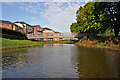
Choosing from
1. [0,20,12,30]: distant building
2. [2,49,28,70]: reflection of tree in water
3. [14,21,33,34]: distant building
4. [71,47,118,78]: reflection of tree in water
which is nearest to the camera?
[71,47,118,78]: reflection of tree in water

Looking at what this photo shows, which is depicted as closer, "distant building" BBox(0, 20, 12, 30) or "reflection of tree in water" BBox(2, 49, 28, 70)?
"reflection of tree in water" BBox(2, 49, 28, 70)

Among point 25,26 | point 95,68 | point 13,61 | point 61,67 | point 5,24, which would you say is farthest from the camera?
point 25,26

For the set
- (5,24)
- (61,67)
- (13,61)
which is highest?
(5,24)

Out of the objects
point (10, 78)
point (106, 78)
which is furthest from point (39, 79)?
point (106, 78)

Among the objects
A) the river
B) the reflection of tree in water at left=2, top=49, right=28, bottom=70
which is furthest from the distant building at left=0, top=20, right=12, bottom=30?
the river

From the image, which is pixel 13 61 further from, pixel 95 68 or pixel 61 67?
pixel 95 68

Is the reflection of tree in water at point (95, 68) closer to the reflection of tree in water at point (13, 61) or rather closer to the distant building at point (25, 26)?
the reflection of tree in water at point (13, 61)

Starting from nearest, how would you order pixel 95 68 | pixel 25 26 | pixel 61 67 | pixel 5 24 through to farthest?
pixel 95 68 → pixel 61 67 → pixel 5 24 → pixel 25 26

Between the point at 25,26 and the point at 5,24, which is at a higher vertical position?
the point at 25,26

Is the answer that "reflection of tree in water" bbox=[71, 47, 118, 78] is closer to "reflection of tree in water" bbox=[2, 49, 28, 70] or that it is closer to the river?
the river

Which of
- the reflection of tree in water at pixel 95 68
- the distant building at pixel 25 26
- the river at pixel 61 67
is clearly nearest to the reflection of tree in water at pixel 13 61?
the river at pixel 61 67

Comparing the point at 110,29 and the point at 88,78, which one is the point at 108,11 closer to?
the point at 110,29

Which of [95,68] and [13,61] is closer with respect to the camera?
[95,68]

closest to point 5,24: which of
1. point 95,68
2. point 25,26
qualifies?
point 25,26
